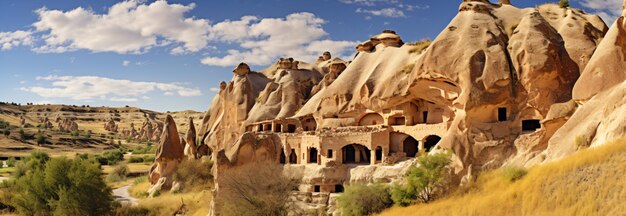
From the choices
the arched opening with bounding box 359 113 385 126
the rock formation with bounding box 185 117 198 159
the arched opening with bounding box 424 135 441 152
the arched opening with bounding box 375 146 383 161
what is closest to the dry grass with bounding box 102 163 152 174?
the rock formation with bounding box 185 117 198 159

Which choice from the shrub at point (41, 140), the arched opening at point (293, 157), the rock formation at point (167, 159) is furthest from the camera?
the shrub at point (41, 140)

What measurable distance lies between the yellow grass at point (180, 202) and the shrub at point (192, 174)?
1168 millimetres

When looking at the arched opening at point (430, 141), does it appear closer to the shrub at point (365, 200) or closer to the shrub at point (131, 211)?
the shrub at point (365, 200)

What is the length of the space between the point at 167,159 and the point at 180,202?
21.4 ft

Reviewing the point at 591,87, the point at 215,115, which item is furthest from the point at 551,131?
the point at 215,115

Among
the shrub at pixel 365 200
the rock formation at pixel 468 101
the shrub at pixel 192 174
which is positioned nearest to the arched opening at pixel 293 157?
the rock formation at pixel 468 101

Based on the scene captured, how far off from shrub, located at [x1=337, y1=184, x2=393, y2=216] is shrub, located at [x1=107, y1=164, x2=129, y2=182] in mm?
34675

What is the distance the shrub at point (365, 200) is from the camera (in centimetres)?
2544

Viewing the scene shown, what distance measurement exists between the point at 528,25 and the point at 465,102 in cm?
521

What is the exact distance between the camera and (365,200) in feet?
83.7

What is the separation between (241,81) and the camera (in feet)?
162

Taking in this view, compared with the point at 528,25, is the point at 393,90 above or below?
below

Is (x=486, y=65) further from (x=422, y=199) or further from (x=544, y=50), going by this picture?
(x=422, y=199)

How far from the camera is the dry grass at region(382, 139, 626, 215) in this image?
47.8 ft
